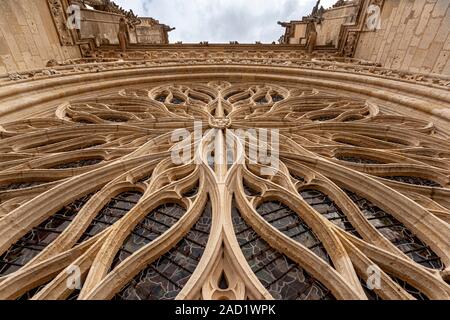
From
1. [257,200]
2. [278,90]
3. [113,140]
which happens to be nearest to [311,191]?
[257,200]

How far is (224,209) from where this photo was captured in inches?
174

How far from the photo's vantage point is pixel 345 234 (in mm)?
4027

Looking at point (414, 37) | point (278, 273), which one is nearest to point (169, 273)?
point (278, 273)

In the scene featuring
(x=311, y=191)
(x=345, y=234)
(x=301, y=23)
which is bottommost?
(x=311, y=191)

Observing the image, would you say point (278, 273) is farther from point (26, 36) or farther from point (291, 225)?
point (26, 36)

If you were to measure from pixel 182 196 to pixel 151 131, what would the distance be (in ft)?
11.1

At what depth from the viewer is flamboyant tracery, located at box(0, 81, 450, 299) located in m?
3.50

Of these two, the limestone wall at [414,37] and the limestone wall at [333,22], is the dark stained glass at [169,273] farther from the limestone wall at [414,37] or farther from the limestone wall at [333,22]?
the limestone wall at [333,22]

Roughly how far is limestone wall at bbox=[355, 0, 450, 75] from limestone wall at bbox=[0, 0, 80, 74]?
14944 mm

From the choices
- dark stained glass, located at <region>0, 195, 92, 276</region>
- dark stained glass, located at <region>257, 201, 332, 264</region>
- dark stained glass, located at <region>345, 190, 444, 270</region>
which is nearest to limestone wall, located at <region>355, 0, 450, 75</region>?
dark stained glass, located at <region>345, 190, 444, 270</region>

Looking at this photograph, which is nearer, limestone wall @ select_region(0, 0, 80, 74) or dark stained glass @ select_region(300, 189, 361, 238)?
dark stained glass @ select_region(300, 189, 361, 238)

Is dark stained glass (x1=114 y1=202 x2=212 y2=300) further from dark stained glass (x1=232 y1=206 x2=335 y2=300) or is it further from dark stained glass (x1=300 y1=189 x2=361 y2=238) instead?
dark stained glass (x1=300 y1=189 x2=361 y2=238)
